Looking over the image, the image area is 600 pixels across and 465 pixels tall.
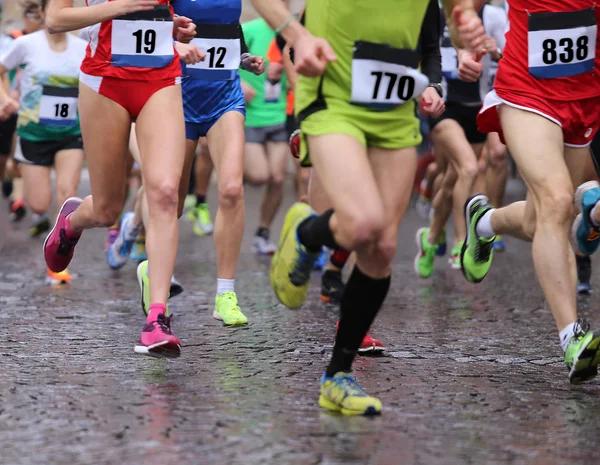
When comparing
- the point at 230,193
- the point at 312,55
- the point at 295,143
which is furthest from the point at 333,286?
the point at 312,55

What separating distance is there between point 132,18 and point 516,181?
15832 millimetres

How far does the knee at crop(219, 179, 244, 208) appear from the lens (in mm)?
6539

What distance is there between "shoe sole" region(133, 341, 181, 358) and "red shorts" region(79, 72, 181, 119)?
1.13 m

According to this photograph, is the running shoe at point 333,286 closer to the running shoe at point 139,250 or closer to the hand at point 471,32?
the running shoe at point 139,250

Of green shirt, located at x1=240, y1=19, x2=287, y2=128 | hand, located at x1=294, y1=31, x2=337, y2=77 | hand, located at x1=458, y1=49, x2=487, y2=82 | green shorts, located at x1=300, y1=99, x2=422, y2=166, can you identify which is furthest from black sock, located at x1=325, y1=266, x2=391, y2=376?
green shirt, located at x1=240, y1=19, x2=287, y2=128

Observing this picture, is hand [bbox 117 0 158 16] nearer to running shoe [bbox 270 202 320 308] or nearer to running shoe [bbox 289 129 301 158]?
running shoe [bbox 289 129 301 158]

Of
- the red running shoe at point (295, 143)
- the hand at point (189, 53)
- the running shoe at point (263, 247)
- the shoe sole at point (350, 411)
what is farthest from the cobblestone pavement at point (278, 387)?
the running shoe at point (263, 247)

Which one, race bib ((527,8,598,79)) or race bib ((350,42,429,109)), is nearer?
race bib ((350,42,429,109))

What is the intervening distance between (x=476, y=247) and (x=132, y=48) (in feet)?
7.70

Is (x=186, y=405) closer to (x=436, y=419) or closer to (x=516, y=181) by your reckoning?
(x=436, y=419)

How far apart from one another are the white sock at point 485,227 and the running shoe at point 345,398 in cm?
235

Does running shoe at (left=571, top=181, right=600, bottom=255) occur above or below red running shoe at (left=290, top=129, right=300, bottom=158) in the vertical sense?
below

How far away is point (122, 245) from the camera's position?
9000mm

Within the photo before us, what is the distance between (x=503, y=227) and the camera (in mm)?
6309
